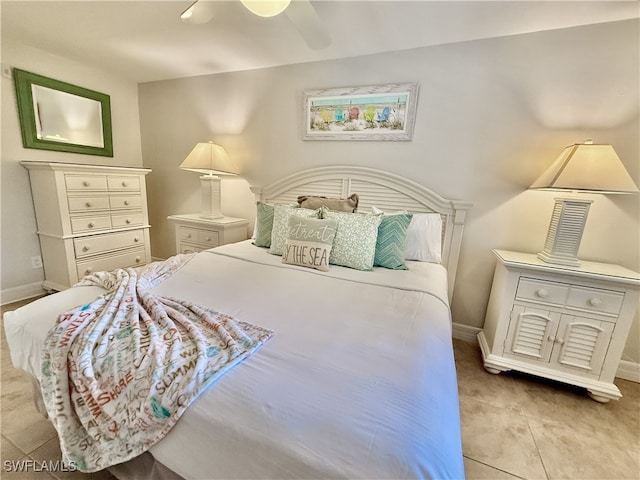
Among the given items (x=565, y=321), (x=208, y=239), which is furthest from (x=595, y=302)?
(x=208, y=239)

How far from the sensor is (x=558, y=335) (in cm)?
171

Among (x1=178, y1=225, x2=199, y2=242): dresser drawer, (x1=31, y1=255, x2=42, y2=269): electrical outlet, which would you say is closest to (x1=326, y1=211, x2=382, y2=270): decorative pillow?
(x1=178, y1=225, x2=199, y2=242): dresser drawer

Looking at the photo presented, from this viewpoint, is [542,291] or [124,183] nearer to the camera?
[542,291]

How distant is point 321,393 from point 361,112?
2.21 m

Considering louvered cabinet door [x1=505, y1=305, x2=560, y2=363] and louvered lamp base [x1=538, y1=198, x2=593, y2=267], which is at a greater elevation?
louvered lamp base [x1=538, y1=198, x2=593, y2=267]

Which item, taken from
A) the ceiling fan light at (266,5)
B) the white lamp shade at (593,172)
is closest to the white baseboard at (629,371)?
the white lamp shade at (593,172)

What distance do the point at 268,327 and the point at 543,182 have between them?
1.83 meters

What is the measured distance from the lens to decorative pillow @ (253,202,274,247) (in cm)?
218

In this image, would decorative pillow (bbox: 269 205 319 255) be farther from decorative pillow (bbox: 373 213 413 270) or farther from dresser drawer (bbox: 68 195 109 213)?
dresser drawer (bbox: 68 195 109 213)

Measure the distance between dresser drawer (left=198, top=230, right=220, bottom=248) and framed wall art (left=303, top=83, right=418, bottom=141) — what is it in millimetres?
1282

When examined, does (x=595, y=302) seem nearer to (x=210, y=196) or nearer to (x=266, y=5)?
(x=266, y=5)

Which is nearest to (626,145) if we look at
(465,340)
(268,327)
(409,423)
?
(465,340)

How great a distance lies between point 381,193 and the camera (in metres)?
2.37

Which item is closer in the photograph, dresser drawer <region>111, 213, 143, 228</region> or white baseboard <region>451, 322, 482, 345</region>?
white baseboard <region>451, 322, 482, 345</region>
